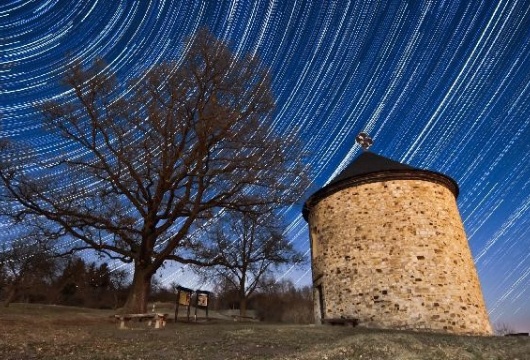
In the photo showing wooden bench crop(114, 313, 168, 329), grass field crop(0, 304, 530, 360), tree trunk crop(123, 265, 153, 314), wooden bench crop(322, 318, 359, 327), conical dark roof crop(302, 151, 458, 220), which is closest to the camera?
grass field crop(0, 304, 530, 360)

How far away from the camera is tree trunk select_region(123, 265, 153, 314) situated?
16359 mm

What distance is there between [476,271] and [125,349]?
19.4 m

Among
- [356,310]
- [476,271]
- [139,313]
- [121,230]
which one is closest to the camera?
[139,313]

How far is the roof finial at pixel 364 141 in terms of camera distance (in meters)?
26.2

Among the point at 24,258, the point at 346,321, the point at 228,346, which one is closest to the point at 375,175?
the point at 346,321

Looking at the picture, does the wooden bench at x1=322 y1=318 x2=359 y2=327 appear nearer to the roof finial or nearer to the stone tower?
the stone tower

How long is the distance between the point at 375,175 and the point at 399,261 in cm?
487

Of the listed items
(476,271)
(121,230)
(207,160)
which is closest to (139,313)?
(121,230)

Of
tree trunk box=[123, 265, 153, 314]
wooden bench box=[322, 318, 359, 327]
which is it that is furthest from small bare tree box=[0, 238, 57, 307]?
wooden bench box=[322, 318, 359, 327]

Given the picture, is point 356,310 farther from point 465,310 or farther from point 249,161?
point 249,161

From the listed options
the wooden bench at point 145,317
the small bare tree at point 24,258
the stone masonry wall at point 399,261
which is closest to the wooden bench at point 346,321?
the stone masonry wall at point 399,261

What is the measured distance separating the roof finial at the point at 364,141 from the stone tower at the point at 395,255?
4.03 meters

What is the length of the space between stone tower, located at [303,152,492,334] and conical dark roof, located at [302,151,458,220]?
6 centimetres

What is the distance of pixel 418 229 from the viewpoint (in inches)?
758
